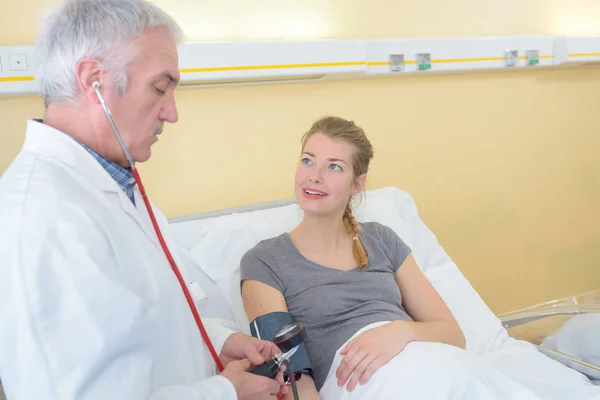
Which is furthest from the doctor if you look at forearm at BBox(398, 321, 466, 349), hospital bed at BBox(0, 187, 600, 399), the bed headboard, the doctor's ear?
the bed headboard

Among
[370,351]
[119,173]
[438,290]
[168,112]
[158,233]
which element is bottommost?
[438,290]

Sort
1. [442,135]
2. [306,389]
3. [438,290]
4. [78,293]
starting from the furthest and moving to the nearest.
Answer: [442,135] → [438,290] → [306,389] → [78,293]

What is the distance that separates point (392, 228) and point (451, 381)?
0.90 meters

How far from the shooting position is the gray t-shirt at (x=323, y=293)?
1.74m

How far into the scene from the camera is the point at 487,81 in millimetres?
2895

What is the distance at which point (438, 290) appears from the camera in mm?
2158

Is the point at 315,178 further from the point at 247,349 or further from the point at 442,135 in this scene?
the point at 442,135

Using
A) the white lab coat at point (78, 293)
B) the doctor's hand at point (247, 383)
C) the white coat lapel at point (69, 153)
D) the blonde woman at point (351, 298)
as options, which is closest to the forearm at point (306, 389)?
the blonde woman at point (351, 298)

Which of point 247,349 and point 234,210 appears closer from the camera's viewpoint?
point 247,349

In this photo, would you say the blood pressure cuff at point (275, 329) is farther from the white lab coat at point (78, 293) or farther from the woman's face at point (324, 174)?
the woman's face at point (324, 174)

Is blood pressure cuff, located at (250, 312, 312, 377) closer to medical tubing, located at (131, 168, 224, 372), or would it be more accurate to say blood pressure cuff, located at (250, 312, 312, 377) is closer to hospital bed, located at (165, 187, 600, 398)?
medical tubing, located at (131, 168, 224, 372)

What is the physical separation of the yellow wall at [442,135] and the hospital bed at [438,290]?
22cm

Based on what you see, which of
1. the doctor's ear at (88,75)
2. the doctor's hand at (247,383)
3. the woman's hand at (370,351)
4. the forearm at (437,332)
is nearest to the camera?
the doctor's ear at (88,75)

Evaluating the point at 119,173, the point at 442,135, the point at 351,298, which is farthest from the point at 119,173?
the point at 442,135
